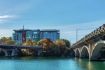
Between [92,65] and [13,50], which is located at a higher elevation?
[13,50]

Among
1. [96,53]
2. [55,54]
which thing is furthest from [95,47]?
[55,54]

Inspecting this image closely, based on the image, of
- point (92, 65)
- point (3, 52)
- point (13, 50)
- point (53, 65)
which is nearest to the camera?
point (92, 65)

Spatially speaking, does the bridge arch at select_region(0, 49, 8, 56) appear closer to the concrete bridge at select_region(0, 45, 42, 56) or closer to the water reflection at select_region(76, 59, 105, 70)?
the concrete bridge at select_region(0, 45, 42, 56)

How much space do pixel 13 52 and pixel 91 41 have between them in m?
72.5

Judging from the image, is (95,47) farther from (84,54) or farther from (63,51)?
(63,51)

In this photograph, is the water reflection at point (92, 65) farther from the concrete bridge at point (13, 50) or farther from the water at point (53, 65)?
the concrete bridge at point (13, 50)

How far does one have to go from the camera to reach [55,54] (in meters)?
145

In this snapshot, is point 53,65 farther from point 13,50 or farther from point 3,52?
point 3,52

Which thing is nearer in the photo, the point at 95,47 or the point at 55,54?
the point at 95,47

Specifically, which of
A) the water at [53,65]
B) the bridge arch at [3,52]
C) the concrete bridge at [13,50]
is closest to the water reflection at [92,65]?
the water at [53,65]

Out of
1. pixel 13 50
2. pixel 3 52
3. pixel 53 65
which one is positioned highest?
pixel 13 50

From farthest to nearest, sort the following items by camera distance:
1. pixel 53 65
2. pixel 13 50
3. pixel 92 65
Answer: pixel 13 50
pixel 53 65
pixel 92 65

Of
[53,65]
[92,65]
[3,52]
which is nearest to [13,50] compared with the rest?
[3,52]

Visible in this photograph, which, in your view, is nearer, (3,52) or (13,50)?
(13,50)
